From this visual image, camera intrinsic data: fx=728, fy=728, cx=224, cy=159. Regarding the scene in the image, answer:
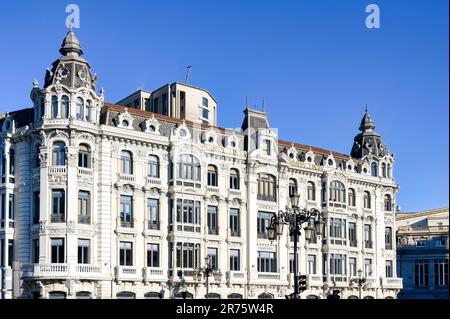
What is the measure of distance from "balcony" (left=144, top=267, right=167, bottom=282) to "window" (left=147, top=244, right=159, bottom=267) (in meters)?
0.51

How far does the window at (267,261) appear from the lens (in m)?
46.7

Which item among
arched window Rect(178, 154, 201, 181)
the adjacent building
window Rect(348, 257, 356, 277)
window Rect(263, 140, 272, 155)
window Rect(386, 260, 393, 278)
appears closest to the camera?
arched window Rect(178, 154, 201, 181)

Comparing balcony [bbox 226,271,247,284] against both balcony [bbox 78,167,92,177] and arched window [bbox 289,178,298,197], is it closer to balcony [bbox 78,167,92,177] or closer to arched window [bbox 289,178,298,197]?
arched window [bbox 289,178,298,197]

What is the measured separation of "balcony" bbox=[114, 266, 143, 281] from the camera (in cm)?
3944

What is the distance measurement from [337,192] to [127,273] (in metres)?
18.3

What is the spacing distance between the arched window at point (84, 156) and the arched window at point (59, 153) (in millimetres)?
871

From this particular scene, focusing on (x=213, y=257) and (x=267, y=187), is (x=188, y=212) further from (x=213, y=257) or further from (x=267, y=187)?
(x=267, y=187)

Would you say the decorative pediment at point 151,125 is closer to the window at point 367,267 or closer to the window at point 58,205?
the window at point 58,205

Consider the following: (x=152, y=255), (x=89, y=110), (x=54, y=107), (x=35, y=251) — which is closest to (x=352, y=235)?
(x=152, y=255)

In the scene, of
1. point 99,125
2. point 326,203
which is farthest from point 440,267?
point 99,125

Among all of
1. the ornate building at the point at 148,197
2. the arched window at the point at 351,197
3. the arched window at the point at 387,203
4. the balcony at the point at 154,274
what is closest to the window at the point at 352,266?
the ornate building at the point at 148,197

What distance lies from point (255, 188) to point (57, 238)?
1398 cm

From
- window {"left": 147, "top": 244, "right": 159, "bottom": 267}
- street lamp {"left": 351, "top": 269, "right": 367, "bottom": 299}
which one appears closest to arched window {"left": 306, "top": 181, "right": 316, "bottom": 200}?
street lamp {"left": 351, "top": 269, "right": 367, "bottom": 299}

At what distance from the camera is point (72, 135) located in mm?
39094
